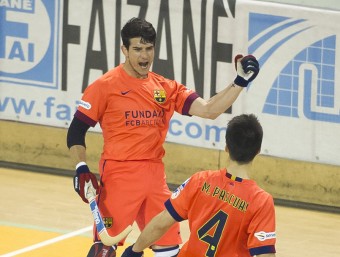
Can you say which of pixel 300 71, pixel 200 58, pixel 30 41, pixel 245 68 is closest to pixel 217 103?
pixel 245 68

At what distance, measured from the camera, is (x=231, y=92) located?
31.6 ft

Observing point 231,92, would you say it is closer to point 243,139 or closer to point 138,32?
point 138,32

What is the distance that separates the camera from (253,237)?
746 cm

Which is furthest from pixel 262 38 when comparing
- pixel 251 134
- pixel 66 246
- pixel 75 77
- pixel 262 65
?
pixel 251 134

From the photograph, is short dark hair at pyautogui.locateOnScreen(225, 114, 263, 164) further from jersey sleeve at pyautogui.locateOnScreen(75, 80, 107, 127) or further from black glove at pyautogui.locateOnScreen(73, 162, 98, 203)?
jersey sleeve at pyautogui.locateOnScreen(75, 80, 107, 127)

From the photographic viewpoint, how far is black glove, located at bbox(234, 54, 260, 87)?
9078 millimetres

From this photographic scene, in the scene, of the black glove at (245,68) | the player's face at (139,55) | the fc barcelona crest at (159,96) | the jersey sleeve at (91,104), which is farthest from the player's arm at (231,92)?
the jersey sleeve at (91,104)

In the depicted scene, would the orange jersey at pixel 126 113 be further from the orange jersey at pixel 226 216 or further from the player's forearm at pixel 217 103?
the orange jersey at pixel 226 216

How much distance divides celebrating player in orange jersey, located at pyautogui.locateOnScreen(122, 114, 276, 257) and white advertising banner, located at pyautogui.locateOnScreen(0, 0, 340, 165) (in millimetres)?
6638

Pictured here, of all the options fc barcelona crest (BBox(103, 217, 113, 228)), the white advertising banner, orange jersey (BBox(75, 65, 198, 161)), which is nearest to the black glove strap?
orange jersey (BBox(75, 65, 198, 161))

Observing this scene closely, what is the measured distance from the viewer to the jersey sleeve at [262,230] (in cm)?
744

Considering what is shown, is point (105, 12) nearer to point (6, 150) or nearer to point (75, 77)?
point (75, 77)

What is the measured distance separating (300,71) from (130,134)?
4.66 m

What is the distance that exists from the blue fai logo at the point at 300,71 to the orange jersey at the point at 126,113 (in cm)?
435
